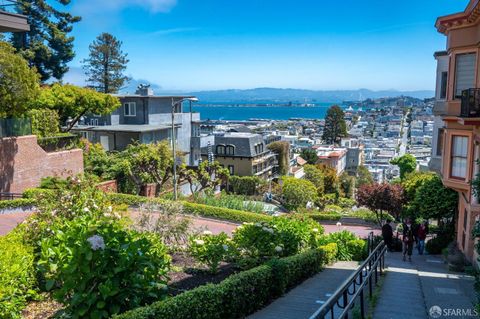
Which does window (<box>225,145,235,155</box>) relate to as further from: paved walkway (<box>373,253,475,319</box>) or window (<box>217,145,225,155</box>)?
paved walkway (<box>373,253,475,319</box>)

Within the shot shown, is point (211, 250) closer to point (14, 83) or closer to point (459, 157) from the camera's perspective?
point (459, 157)

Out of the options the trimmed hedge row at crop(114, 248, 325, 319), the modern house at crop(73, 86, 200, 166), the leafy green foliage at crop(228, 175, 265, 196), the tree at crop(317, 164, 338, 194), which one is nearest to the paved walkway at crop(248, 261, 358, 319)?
the trimmed hedge row at crop(114, 248, 325, 319)

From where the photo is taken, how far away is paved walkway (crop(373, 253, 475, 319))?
315 inches

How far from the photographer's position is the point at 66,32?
46.8 m

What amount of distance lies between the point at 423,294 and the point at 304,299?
268 centimetres

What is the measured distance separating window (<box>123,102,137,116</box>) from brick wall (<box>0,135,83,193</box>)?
17125 millimetres

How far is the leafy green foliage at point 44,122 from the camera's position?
1048 inches

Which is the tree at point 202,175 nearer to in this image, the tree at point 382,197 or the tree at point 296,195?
the tree at point 382,197

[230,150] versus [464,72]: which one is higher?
[464,72]

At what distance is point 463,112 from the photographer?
48.8 feet

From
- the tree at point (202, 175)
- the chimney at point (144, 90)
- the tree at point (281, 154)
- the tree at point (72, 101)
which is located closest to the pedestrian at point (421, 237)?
the tree at point (202, 175)

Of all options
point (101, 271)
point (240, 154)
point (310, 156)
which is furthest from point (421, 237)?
point (310, 156)

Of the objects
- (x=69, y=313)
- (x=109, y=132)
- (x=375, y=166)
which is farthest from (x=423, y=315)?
(x=375, y=166)

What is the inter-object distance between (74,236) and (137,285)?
122 cm
